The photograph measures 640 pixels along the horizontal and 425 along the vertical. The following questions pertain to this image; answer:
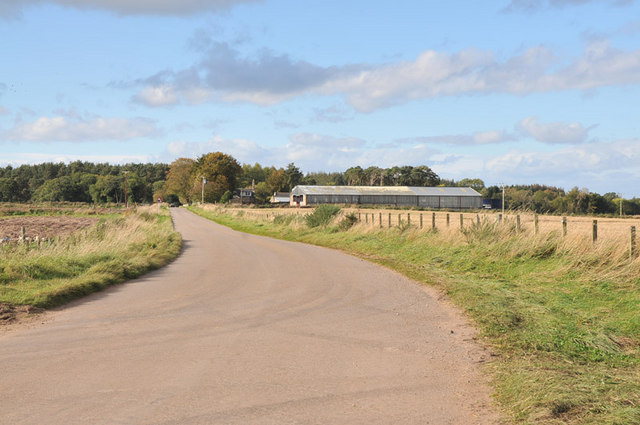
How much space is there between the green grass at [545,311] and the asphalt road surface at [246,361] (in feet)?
1.64

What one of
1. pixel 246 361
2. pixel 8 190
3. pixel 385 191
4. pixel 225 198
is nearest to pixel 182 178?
pixel 225 198

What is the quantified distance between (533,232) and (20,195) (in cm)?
14059

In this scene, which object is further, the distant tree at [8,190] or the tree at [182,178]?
the tree at [182,178]

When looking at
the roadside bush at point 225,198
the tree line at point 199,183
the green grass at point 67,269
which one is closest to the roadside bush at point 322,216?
the green grass at point 67,269

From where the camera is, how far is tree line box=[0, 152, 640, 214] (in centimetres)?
9925

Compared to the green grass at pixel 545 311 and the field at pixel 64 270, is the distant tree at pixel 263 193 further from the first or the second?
the green grass at pixel 545 311

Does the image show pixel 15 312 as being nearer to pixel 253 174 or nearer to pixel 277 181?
pixel 277 181

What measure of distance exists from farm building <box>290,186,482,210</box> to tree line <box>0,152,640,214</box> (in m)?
8.25

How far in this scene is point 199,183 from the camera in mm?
114562

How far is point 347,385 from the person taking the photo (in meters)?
5.95

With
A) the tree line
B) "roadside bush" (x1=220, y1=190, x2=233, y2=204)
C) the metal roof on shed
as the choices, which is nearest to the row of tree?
the tree line

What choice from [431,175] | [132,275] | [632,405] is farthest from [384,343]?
[431,175]

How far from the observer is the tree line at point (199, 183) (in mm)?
99250

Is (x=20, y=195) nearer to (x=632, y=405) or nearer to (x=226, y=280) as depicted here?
(x=226, y=280)
